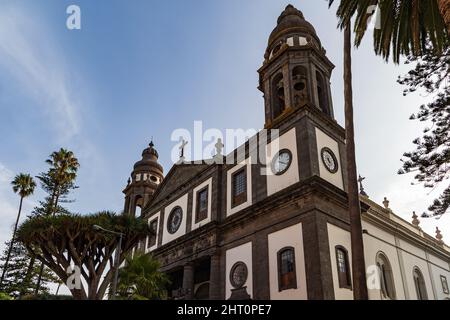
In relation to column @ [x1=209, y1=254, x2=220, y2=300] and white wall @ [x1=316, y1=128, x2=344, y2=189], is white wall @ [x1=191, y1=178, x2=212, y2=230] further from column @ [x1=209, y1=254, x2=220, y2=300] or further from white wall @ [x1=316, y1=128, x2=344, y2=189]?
white wall @ [x1=316, y1=128, x2=344, y2=189]

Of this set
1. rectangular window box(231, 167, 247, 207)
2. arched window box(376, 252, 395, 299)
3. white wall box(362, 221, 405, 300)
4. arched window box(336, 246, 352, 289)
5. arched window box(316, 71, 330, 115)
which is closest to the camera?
arched window box(336, 246, 352, 289)

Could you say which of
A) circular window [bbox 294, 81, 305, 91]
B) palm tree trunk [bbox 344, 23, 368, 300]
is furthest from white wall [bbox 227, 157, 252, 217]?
palm tree trunk [bbox 344, 23, 368, 300]

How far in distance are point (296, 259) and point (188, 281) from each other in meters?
9.26

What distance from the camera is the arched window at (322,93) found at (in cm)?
2366

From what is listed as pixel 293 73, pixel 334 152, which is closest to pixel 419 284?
pixel 334 152

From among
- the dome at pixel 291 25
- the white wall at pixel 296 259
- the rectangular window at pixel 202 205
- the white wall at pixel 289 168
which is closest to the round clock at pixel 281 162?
the white wall at pixel 289 168

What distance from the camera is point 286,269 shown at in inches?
711

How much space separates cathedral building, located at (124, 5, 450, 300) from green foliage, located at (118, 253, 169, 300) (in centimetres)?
506

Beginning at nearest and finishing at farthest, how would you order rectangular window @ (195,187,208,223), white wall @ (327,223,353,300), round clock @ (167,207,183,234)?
white wall @ (327,223,353,300) < rectangular window @ (195,187,208,223) < round clock @ (167,207,183,234)

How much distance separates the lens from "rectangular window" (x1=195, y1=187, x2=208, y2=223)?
25.8m

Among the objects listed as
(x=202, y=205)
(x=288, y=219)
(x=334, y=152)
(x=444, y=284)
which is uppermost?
(x=334, y=152)

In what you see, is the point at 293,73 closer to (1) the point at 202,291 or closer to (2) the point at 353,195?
(2) the point at 353,195

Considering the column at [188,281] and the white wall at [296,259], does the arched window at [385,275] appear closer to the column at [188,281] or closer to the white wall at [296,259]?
the white wall at [296,259]
